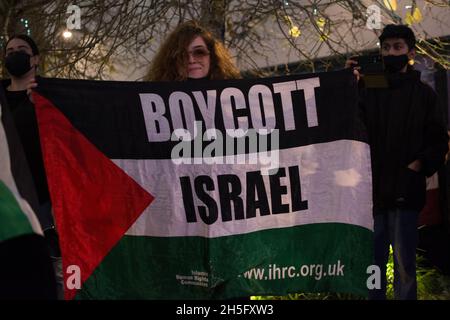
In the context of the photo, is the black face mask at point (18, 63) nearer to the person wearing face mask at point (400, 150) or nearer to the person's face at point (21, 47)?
the person's face at point (21, 47)

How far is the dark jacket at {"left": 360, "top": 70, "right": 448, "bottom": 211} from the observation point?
147 inches

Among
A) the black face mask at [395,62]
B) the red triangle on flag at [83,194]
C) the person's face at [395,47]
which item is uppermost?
the person's face at [395,47]

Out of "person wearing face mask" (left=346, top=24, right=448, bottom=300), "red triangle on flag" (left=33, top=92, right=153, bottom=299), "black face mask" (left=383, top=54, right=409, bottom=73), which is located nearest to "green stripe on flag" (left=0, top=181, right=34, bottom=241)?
"red triangle on flag" (left=33, top=92, right=153, bottom=299)

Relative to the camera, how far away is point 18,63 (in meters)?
3.67

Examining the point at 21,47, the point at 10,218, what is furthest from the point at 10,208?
the point at 21,47

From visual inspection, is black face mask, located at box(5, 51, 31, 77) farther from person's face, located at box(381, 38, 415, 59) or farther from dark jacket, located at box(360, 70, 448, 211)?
person's face, located at box(381, 38, 415, 59)

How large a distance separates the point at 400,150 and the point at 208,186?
1.13m

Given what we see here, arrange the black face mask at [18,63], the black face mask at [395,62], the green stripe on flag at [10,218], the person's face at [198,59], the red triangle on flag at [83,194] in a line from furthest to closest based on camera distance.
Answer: the person's face at [198,59]
the black face mask at [395,62]
the black face mask at [18,63]
the red triangle on flag at [83,194]
the green stripe on flag at [10,218]

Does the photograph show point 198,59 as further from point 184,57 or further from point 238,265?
point 238,265

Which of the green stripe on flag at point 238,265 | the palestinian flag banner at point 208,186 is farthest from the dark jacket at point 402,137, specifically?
the green stripe on flag at point 238,265

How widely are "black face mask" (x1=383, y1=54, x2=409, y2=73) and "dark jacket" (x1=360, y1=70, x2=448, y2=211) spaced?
0.14 feet

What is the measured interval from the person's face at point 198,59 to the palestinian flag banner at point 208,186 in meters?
0.27

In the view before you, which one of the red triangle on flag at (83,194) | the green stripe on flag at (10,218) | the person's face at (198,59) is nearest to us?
Answer: the green stripe on flag at (10,218)

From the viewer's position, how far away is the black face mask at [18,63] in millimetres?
3674
